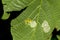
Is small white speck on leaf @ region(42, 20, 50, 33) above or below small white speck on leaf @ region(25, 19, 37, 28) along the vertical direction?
below

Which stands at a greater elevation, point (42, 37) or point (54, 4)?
point (54, 4)

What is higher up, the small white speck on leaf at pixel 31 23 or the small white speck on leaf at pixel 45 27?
the small white speck on leaf at pixel 31 23

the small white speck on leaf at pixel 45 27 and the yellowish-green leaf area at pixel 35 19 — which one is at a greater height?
the yellowish-green leaf area at pixel 35 19

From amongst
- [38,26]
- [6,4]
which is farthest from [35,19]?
[6,4]

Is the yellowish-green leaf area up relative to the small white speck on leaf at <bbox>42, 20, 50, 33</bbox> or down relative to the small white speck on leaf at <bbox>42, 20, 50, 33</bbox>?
up

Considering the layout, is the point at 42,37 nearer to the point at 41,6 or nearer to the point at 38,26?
the point at 38,26

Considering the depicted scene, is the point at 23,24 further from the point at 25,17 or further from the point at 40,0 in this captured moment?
the point at 40,0

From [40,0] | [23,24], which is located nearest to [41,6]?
[40,0]
